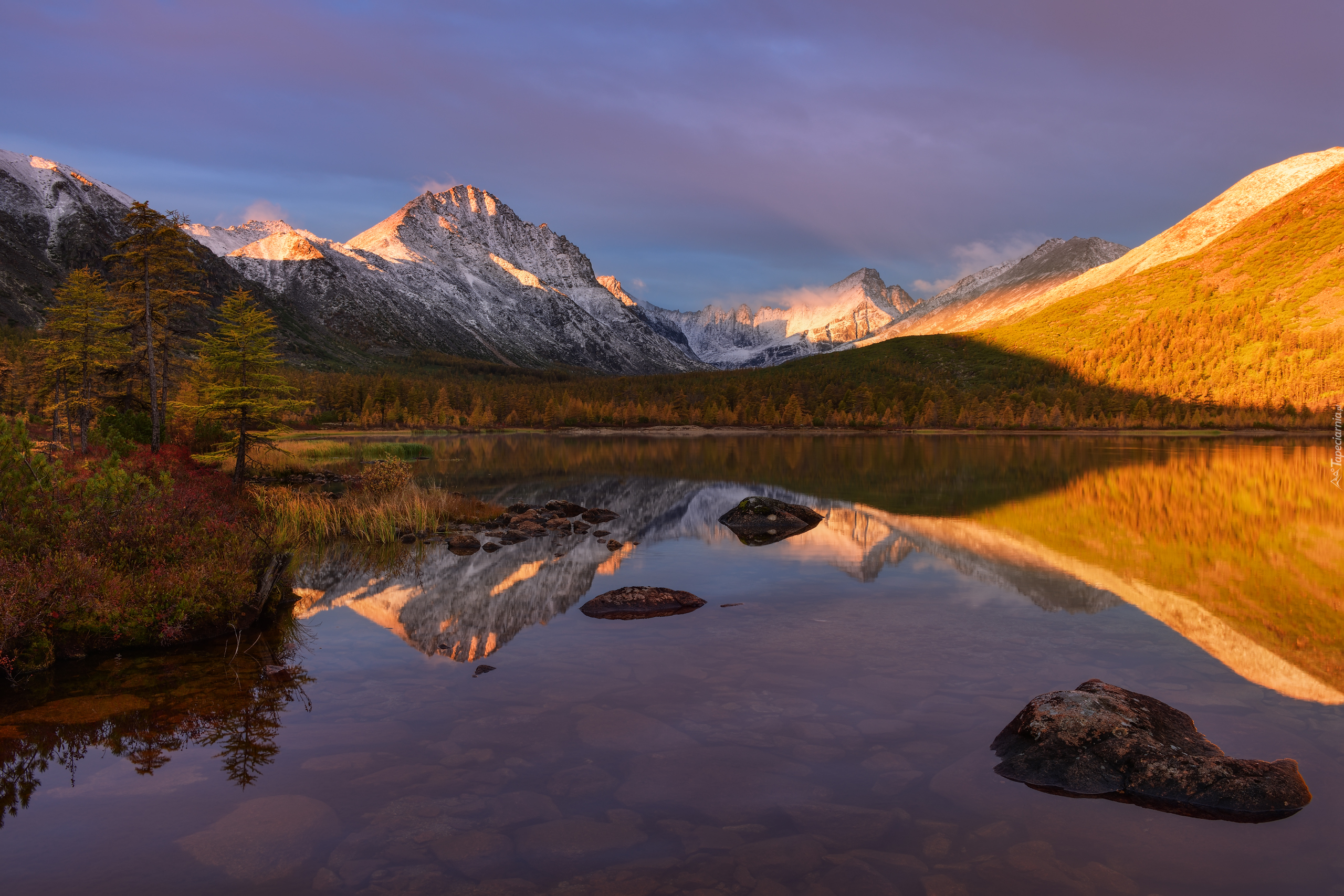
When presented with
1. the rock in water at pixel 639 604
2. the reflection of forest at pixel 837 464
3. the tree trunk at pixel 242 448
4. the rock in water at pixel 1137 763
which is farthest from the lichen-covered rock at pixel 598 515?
the rock in water at pixel 1137 763

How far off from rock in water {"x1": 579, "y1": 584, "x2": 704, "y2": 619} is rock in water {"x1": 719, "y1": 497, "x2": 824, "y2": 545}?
10703 millimetres

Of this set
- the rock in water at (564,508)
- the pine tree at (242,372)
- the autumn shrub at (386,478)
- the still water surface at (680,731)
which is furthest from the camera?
the pine tree at (242,372)

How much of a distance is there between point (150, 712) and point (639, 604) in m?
9.88

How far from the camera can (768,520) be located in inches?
1262

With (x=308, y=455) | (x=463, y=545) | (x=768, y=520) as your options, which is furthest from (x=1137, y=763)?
(x=308, y=455)

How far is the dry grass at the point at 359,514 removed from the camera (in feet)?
89.8

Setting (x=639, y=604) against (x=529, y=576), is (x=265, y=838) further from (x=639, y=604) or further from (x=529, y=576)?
(x=529, y=576)

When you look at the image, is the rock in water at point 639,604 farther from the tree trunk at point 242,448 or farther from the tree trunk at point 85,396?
the tree trunk at point 85,396

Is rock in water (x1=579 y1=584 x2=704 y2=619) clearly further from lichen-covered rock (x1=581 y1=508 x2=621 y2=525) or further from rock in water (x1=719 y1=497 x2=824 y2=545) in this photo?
lichen-covered rock (x1=581 y1=508 x2=621 y2=525)

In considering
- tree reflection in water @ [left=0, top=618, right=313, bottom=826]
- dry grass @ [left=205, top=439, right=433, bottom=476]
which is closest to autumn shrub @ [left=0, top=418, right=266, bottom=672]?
tree reflection in water @ [left=0, top=618, right=313, bottom=826]

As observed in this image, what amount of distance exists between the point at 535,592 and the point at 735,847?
1279 cm

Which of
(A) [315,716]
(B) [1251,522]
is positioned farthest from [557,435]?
(A) [315,716]

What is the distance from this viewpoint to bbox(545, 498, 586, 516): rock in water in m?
35.5

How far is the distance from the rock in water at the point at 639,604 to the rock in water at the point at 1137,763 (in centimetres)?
902
